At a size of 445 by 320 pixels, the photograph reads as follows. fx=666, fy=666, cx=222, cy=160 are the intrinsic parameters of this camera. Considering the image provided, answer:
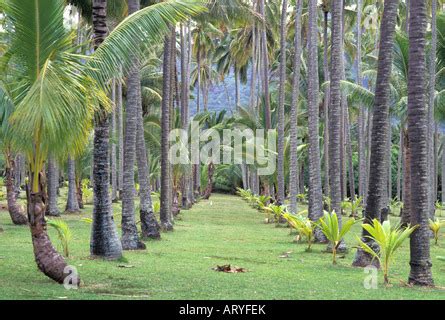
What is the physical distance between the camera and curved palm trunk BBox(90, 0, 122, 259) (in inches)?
456

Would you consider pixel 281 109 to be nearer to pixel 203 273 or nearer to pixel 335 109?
pixel 335 109

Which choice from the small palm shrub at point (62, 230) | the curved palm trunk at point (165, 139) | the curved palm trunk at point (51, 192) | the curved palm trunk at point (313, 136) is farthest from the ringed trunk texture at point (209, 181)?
the small palm shrub at point (62, 230)

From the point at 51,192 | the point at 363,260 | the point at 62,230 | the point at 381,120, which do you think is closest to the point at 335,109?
the point at 381,120

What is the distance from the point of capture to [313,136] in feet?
59.6

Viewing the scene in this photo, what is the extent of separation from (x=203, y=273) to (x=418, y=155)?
3.85 meters

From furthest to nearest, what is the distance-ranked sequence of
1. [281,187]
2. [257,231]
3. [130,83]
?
[281,187], [257,231], [130,83]

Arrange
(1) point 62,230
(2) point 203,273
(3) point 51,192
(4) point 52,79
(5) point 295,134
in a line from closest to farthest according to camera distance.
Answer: (4) point 52,79
(2) point 203,273
(1) point 62,230
(5) point 295,134
(3) point 51,192

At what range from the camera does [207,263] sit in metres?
12.3

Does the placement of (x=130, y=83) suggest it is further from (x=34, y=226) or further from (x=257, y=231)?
(x=257, y=231)

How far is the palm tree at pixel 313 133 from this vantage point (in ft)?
58.4

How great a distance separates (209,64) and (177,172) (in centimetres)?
2939

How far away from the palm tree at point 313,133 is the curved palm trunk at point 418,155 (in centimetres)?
754

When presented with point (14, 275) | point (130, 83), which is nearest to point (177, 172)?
point (130, 83)

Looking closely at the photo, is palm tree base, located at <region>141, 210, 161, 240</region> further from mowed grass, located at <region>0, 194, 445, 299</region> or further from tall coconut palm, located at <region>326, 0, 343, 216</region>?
tall coconut palm, located at <region>326, 0, 343, 216</region>
